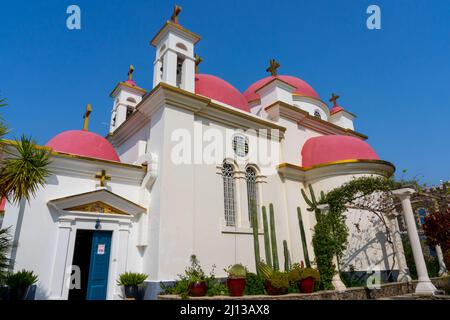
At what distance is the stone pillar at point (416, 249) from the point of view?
955 cm

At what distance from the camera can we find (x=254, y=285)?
10172mm

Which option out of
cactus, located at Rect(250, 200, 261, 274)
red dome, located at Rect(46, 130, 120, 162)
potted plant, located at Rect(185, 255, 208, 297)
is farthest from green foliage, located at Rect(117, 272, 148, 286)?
red dome, located at Rect(46, 130, 120, 162)

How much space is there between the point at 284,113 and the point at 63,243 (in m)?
11.1

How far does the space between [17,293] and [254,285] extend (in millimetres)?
6941

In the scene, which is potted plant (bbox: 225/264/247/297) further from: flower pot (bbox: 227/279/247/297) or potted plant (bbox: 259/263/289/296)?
potted plant (bbox: 259/263/289/296)

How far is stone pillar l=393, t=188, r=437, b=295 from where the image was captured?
955 cm

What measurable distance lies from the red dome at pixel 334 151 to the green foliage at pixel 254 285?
6.29m

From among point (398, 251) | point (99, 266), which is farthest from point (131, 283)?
point (398, 251)

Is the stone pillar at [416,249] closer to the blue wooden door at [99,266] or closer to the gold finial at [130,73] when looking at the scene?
the blue wooden door at [99,266]

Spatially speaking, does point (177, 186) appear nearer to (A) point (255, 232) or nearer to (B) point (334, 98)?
(A) point (255, 232)

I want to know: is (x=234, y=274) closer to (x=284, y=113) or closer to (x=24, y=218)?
(x=24, y=218)

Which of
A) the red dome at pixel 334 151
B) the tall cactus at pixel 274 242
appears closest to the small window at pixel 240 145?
the tall cactus at pixel 274 242
